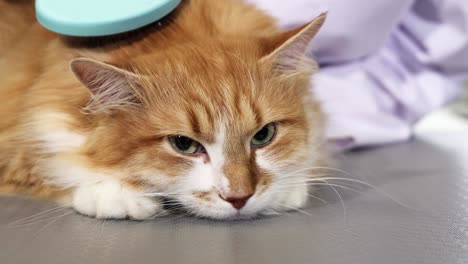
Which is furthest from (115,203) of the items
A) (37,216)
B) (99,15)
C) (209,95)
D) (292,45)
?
(292,45)

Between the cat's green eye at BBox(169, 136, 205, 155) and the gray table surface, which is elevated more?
the cat's green eye at BBox(169, 136, 205, 155)

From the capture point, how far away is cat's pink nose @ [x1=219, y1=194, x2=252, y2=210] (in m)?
1.22

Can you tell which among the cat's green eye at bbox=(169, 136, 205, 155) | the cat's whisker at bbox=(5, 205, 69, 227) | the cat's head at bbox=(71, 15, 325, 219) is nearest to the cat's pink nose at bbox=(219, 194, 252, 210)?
the cat's head at bbox=(71, 15, 325, 219)

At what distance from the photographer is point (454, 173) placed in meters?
1.72

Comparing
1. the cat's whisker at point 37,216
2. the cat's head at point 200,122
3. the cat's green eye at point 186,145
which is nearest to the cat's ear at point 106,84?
the cat's head at point 200,122

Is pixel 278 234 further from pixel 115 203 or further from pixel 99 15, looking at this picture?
pixel 99 15

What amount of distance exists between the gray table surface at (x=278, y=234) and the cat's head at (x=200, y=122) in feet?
0.22

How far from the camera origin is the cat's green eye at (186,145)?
126 centimetres

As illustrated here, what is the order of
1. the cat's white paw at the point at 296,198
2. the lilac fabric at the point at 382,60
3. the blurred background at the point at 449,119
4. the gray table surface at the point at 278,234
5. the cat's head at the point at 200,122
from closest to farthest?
the gray table surface at the point at 278,234, the cat's head at the point at 200,122, the cat's white paw at the point at 296,198, the lilac fabric at the point at 382,60, the blurred background at the point at 449,119

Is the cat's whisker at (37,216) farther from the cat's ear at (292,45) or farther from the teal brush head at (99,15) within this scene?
the cat's ear at (292,45)

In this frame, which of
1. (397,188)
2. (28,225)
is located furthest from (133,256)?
(397,188)

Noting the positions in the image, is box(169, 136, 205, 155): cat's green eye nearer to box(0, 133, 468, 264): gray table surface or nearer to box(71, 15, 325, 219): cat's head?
box(71, 15, 325, 219): cat's head

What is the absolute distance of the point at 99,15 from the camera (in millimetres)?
1317

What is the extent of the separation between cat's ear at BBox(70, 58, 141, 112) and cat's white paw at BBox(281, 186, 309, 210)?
397 millimetres
